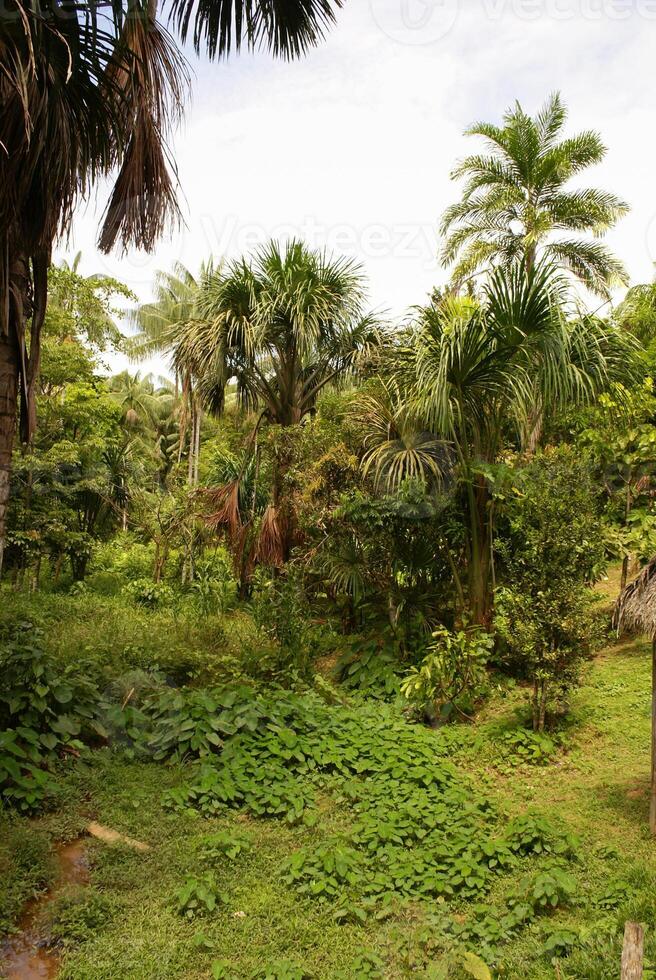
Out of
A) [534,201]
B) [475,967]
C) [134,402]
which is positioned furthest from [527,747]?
[134,402]

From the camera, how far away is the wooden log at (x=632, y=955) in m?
2.63

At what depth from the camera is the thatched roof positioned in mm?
4895

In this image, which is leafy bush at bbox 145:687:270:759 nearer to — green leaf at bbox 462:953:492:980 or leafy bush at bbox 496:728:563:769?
leafy bush at bbox 496:728:563:769

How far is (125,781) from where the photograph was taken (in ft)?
17.8

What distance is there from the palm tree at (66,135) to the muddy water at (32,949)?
6.97 feet

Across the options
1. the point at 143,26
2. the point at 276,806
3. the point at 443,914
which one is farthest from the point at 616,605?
the point at 143,26

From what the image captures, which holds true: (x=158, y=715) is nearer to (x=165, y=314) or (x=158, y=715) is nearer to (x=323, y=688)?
(x=323, y=688)

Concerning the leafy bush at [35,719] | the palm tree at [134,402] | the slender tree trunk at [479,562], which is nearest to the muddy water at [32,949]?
the leafy bush at [35,719]

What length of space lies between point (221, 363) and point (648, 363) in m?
5.76

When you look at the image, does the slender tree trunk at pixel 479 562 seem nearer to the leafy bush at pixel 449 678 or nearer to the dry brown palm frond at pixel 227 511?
the leafy bush at pixel 449 678

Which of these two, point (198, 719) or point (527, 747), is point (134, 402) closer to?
point (198, 719)

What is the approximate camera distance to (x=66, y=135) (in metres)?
4.14

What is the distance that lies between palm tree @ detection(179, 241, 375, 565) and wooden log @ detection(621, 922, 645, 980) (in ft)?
23.9

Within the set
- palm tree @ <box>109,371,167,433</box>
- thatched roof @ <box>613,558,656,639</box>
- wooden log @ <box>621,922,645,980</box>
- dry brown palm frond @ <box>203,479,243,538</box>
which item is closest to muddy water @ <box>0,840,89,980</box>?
wooden log @ <box>621,922,645,980</box>
